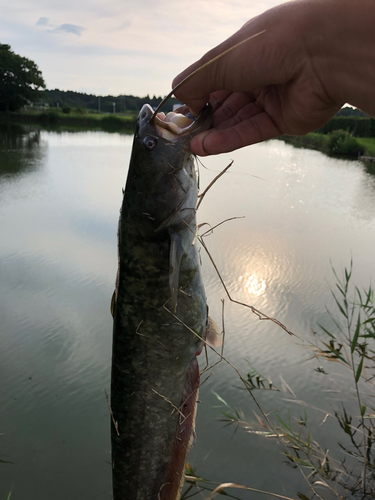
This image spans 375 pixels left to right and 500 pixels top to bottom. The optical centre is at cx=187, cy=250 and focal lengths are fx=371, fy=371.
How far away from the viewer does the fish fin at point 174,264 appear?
4.65 ft

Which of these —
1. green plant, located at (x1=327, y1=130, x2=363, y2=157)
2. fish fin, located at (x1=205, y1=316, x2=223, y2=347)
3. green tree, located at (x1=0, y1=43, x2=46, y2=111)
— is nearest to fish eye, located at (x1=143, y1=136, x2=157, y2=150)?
fish fin, located at (x1=205, y1=316, x2=223, y2=347)

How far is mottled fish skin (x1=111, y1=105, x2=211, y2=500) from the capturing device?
58.4 inches

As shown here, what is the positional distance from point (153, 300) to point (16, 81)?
5851 cm

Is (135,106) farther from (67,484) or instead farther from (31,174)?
(67,484)

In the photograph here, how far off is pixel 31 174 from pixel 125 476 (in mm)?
11696

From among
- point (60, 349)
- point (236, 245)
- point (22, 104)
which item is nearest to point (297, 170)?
point (236, 245)

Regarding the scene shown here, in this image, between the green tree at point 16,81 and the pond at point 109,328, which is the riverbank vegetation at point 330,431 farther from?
the green tree at point 16,81

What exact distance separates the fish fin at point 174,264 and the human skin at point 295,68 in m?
0.36

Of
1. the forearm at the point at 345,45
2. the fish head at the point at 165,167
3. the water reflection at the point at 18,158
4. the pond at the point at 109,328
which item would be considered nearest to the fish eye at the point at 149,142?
the fish head at the point at 165,167

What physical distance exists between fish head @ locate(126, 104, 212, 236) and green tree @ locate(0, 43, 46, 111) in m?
54.1

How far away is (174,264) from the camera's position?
1437 mm

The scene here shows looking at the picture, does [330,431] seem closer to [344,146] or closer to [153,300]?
[153,300]

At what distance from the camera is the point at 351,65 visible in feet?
3.79

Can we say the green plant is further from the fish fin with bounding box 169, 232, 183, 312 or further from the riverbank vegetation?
the fish fin with bounding box 169, 232, 183, 312
